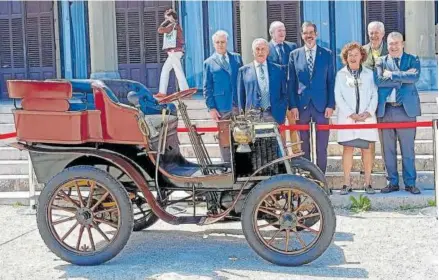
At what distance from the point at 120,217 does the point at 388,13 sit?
387 inches

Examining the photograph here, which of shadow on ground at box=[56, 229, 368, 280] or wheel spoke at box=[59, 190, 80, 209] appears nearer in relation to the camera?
shadow on ground at box=[56, 229, 368, 280]

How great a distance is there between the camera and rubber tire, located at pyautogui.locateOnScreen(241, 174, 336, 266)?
5293 mm

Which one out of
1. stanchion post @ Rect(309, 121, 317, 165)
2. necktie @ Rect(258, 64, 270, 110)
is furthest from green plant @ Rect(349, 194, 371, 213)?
necktie @ Rect(258, 64, 270, 110)

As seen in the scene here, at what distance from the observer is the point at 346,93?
25.5 feet

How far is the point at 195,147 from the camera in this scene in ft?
19.2

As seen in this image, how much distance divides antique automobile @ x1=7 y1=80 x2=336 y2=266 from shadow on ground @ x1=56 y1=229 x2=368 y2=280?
0.43 ft

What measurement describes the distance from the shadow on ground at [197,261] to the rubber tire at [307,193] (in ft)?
0.29

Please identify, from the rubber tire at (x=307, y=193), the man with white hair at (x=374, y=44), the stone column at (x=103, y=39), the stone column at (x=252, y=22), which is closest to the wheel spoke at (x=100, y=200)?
the rubber tire at (x=307, y=193)

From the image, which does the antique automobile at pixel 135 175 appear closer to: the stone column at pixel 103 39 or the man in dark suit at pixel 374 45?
the man in dark suit at pixel 374 45

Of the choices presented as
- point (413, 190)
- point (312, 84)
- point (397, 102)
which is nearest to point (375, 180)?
point (413, 190)

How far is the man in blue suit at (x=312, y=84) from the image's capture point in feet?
25.8

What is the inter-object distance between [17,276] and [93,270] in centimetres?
59

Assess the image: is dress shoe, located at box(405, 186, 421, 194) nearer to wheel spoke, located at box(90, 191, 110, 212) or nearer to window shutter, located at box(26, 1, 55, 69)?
wheel spoke, located at box(90, 191, 110, 212)

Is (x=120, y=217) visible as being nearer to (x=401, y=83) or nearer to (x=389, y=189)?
(x=389, y=189)
